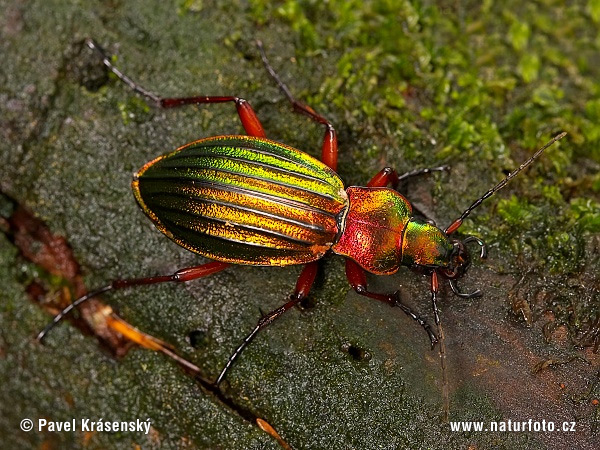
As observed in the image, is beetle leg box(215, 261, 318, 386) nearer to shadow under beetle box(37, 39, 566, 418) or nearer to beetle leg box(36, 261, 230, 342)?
shadow under beetle box(37, 39, 566, 418)

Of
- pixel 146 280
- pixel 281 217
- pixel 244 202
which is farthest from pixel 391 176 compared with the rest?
pixel 146 280

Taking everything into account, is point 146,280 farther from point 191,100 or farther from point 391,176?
point 391,176

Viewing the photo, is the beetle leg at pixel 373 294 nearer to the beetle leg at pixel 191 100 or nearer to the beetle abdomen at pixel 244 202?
the beetle abdomen at pixel 244 202

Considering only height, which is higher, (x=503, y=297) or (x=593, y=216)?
(x=593, y=216)

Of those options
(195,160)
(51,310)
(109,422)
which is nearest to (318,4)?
(195,160)

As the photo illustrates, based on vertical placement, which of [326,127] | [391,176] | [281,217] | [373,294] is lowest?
[373,294]

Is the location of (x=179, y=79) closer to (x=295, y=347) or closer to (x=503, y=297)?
(x=295, y=347)
